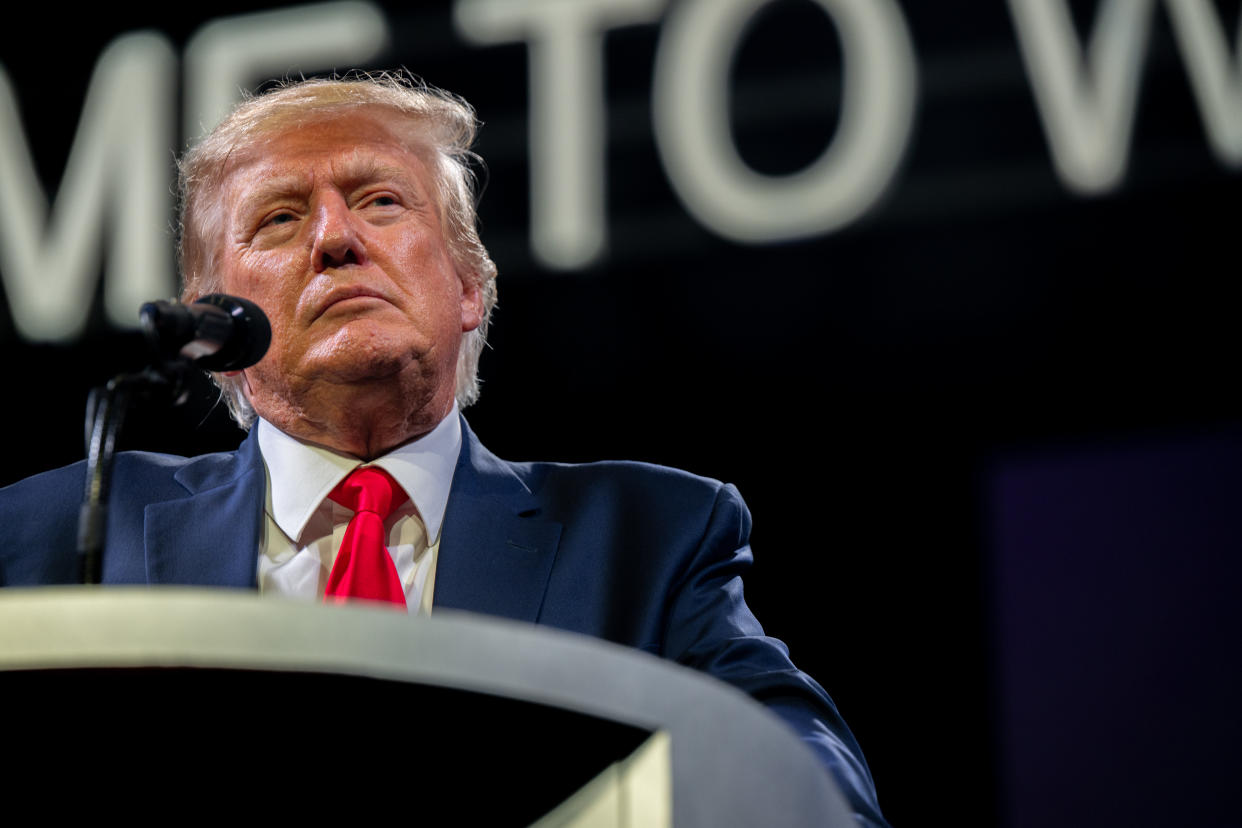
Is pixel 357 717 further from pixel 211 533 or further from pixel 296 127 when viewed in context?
pixel 296 127

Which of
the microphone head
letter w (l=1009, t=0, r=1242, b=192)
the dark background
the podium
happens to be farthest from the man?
letter w (l=1009, t=0, r=1242, b=192)

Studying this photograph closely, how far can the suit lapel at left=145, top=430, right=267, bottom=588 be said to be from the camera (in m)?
1.54

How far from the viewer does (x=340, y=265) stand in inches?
67.3

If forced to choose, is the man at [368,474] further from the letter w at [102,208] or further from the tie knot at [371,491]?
the letter w at [102,208]

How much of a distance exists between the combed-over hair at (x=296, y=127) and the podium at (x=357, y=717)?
4.05 feet

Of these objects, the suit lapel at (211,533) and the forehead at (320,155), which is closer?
the suit lapel at (211,533)

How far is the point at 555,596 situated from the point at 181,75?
2.16 metres

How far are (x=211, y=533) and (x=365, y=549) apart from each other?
0.63 feet

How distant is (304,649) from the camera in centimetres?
58

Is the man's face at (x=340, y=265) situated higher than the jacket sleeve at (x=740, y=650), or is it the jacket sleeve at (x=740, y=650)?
the man's face at (x=340, y=265)

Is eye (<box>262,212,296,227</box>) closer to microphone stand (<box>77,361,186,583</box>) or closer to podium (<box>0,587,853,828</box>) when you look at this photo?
microphone stand (<box>77,361,186,583</box>)

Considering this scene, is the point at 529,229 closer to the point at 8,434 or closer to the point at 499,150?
the point at 499,150

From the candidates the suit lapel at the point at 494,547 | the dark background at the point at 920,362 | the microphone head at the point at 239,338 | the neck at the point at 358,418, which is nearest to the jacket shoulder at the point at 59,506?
the neck at the point at 358,418

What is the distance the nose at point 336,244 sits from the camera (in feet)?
5.58
